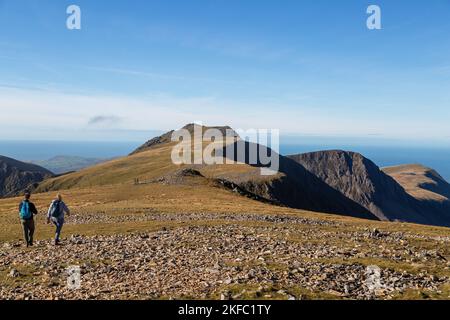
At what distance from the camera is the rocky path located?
17.5 metres

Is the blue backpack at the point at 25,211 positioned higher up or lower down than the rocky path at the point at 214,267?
higher up

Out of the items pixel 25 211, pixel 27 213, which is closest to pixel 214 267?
pixel 27 213

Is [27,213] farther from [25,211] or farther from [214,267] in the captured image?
[214,267]

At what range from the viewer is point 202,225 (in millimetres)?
38719

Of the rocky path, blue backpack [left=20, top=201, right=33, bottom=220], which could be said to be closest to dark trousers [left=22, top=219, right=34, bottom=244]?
blue backpack [left=20, top=201, right=33, bottom=220]

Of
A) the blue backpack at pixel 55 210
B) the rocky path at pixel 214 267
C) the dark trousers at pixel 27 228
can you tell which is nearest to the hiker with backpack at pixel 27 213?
the dark trousers at pixel 27 228

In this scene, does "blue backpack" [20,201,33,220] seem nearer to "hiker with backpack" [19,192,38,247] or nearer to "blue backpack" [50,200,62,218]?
"hiker with backpack" [19,192,38,247]

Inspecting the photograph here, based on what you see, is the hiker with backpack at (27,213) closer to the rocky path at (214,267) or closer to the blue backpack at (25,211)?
the blue backpack at (25,211)

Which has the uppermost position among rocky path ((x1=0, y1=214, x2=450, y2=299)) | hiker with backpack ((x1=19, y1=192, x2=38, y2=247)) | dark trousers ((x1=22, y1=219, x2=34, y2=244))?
hiker with backpack ((x1=19, y1=192, x2=38, y2=247))

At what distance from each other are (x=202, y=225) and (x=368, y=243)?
49.6 feet

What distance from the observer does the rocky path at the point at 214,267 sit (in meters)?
17.5
